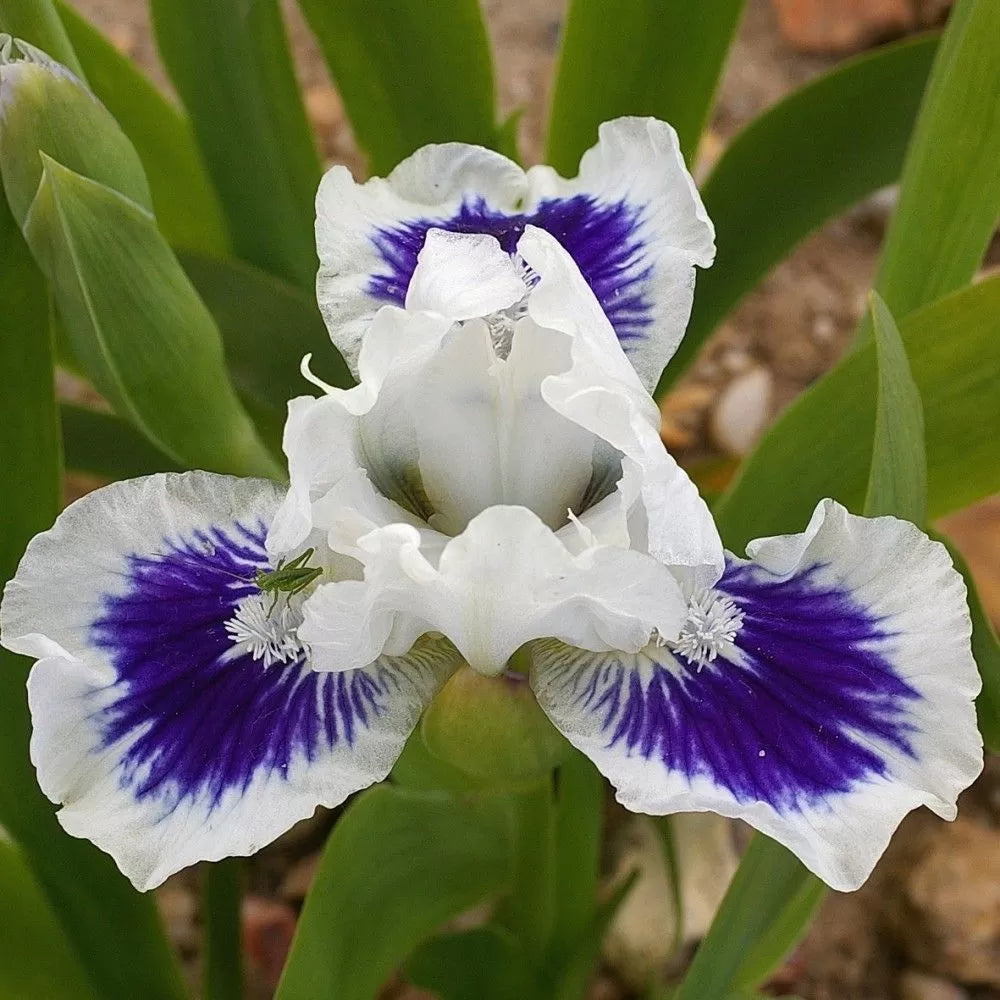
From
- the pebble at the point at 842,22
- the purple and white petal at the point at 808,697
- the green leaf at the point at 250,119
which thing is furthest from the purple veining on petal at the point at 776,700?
the pebble at the point at 842,22

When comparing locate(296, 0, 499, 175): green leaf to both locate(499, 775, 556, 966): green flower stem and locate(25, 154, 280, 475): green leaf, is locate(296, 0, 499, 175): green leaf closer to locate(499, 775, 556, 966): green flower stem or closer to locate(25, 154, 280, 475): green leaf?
locate(25, 154, 280, 475): green leaf

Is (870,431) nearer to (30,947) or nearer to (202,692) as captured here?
(202,692)

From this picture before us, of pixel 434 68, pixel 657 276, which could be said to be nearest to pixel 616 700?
pixel 657 276

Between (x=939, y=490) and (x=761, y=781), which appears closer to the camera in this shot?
(x=761, y=781)

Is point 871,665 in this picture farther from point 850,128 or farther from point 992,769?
point 992,769

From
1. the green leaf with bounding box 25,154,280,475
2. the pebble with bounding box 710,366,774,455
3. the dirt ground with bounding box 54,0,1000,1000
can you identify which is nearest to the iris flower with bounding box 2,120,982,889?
the green leaf with bounding box 25,154,280,475
